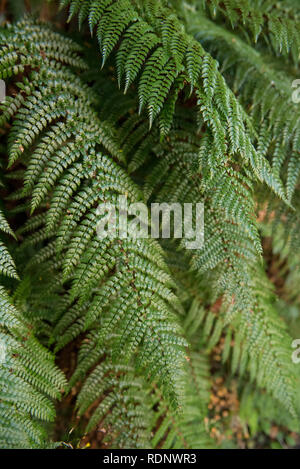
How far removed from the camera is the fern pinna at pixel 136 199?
1.57m

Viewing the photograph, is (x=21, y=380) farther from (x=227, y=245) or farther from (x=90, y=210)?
(x=227, y=245)

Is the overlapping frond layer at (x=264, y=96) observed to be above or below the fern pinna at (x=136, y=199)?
above

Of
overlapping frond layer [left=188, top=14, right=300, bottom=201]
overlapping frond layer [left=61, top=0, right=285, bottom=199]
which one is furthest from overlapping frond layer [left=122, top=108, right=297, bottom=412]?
overlapping frond layer [left=188, top=14, right=300, bottom=201]

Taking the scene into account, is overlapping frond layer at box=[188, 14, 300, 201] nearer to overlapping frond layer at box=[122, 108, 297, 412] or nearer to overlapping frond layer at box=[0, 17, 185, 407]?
overlapping frond layer at box=[122, 108, 297, 412]

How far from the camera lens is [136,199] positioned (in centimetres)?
177

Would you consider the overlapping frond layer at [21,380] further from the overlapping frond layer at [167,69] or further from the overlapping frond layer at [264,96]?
the overlapping frond layer at [264,96]

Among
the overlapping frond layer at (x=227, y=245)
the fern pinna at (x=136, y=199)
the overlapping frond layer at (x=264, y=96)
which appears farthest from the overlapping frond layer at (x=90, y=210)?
the overlapping frond layer at (x=264, y=96)

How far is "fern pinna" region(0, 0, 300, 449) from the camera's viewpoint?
1565 mm

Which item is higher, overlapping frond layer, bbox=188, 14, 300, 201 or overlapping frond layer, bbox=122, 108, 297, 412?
overlapping frond layer, bbox=188, 14, 300, 201

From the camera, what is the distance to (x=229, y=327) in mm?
2457

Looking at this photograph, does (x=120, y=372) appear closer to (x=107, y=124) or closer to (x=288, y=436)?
(x=107, y=124)

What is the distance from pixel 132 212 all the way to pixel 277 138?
102 centimetres

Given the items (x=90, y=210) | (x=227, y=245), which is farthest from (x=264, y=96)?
(x=90, y=210)

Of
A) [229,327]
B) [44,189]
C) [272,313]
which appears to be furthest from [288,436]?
[44,189]
